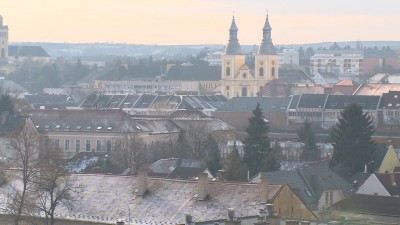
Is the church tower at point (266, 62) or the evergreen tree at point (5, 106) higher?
the church tower at point (266, 62)

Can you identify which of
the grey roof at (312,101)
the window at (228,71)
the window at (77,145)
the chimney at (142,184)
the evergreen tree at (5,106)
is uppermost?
the window at (228,71)

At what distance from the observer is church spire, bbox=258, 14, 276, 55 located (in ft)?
639

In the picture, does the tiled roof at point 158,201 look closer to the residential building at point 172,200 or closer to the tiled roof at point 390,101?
the residential building at point 172,200

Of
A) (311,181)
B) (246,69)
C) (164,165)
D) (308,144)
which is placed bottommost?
(164,165)

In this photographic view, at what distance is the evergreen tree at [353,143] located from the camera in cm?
8488

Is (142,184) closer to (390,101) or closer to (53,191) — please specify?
(53,191)

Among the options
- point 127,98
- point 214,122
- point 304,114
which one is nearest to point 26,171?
point 214,122

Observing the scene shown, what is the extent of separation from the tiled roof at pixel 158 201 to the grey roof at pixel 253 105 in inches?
3303

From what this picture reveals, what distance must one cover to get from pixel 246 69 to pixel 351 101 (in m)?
54.5

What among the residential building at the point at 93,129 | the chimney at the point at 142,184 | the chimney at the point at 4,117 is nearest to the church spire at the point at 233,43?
the residential building at the point at 93,129

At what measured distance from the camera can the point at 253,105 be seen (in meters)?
146

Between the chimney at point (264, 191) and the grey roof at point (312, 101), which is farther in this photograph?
the grey roof at point (312, 101)

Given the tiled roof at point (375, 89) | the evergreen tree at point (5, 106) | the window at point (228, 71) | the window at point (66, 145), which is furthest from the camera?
the window at point (228, 71)

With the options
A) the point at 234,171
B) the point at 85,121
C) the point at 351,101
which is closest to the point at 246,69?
the point at 351,101
